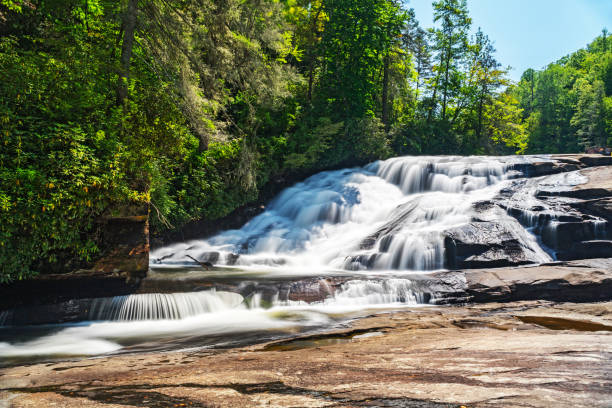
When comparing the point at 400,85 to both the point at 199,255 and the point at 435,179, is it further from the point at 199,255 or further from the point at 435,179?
the point at 199,255

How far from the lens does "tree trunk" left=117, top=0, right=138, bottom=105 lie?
876 cm

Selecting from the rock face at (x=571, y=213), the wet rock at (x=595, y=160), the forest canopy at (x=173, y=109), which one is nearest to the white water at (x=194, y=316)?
the forest canopy at (x=173, y=109)

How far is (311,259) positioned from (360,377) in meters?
10.3

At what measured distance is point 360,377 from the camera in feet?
9.21

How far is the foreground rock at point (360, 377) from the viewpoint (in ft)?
7.29

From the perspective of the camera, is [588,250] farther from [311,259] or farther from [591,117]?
[591,117]

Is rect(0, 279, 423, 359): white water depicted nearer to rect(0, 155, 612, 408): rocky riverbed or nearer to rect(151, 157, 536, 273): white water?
rect(0, 155, 612, 408): rocky riverbed

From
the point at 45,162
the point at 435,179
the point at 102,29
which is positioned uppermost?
the point at 102,29

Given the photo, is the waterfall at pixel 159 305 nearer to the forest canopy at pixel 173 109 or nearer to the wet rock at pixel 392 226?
the forest canopy at pixel 173 109

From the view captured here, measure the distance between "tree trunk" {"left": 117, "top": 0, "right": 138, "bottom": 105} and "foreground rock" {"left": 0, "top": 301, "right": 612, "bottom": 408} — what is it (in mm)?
6547

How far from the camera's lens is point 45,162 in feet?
21.4

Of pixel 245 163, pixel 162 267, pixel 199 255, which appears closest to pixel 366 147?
pixel 245 163

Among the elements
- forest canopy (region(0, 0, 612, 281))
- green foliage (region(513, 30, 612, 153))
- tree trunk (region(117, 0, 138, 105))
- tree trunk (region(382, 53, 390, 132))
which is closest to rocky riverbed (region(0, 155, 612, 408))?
forest canopy (region(0, 0, 612, 281))

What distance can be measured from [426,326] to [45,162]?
23.7 feet
